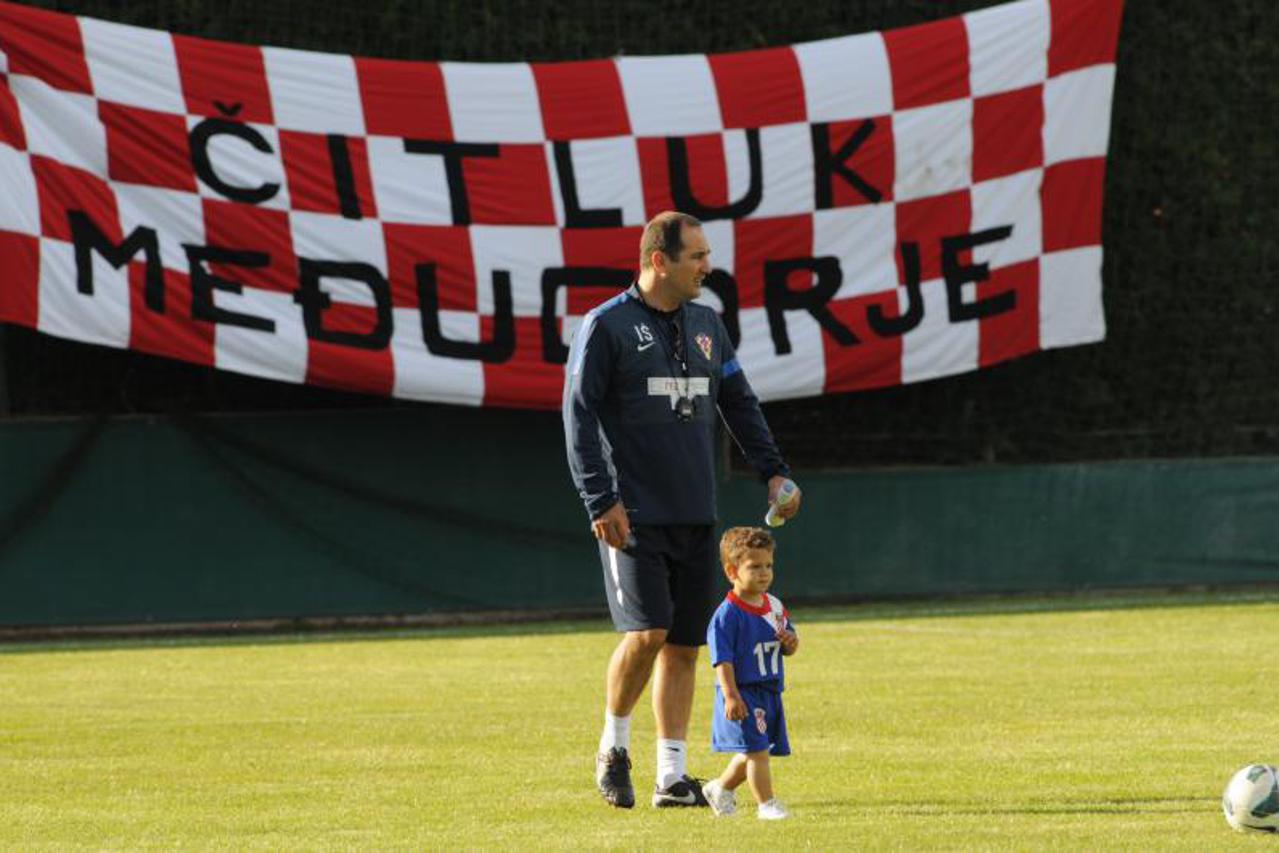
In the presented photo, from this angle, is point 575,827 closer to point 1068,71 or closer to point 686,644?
point 686,644

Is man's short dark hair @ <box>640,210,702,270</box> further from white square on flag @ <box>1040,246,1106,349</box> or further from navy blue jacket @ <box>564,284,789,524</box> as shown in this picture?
white square on flag @ <box>1040,246,1106,349</box>

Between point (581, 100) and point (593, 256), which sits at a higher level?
point (581, 100)

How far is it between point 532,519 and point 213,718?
5645 mm

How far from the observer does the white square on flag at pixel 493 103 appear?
14.5m

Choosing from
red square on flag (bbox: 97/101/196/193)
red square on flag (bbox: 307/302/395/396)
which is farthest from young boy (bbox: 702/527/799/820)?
red square on flag (bbox: 97/101/196/193)

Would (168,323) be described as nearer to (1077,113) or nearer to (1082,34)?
(1077,113)

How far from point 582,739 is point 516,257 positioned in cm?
636

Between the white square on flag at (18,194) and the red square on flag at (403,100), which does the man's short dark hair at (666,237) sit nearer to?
the white square on flag at (18,194)

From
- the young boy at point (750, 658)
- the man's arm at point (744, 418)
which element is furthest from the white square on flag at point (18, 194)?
the young boy at point (750, 658)

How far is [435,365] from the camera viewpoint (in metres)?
14.4

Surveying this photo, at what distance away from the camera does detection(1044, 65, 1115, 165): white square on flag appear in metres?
15.3

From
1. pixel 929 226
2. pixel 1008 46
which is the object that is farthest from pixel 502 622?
pixel 1008 46

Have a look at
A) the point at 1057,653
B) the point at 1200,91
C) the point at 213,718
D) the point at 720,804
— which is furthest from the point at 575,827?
the point at 1200,91

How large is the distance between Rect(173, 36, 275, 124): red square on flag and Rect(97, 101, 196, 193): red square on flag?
0.22 meters
